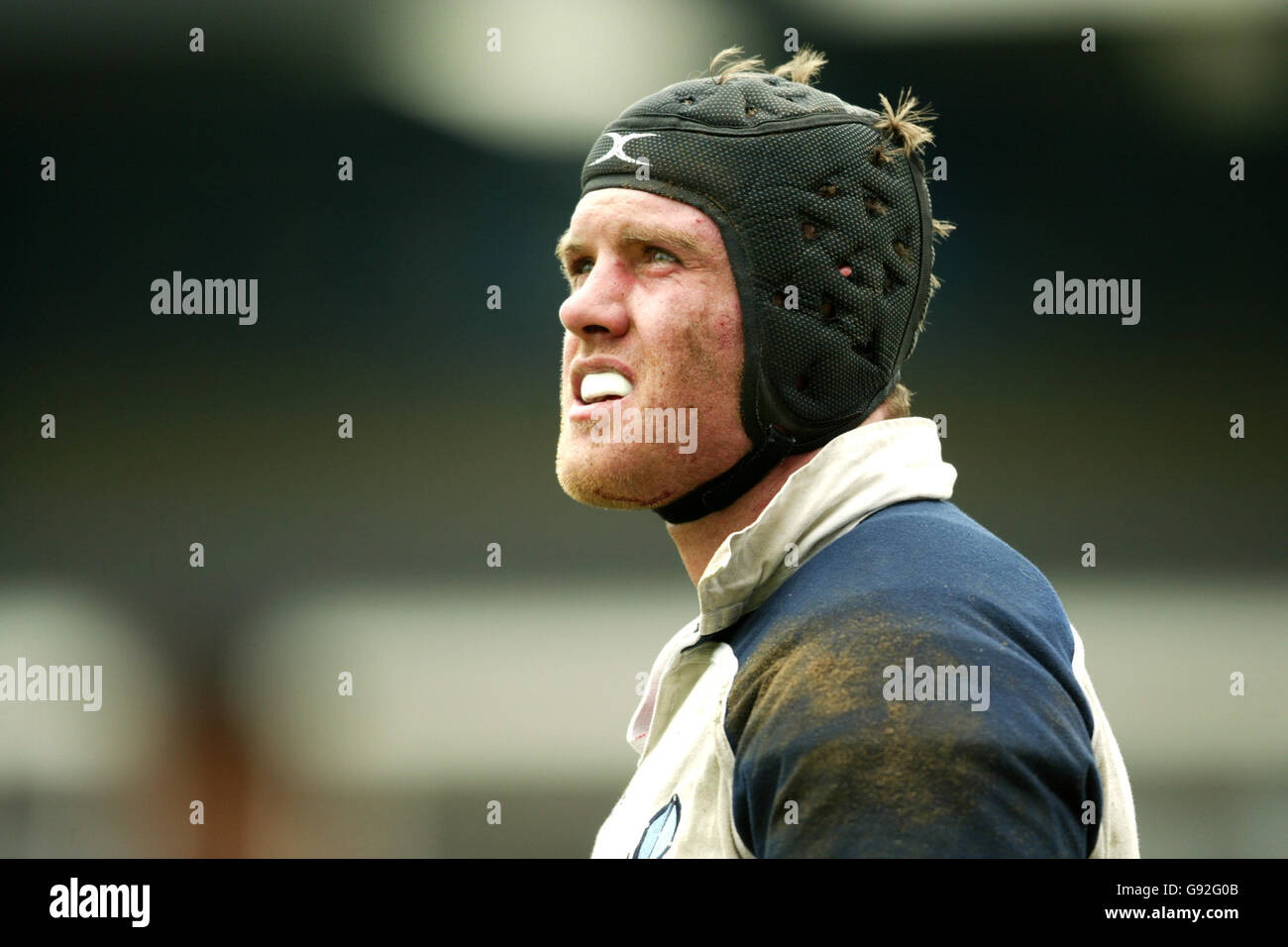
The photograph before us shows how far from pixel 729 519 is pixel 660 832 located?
0.57m

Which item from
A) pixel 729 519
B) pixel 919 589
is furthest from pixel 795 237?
pixel 919 589

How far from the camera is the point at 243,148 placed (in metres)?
7.18

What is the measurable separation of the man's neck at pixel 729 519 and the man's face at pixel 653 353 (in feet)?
0.24

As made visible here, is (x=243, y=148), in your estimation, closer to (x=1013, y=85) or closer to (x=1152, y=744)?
(x=1013, y=85)

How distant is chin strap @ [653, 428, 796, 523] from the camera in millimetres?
2180

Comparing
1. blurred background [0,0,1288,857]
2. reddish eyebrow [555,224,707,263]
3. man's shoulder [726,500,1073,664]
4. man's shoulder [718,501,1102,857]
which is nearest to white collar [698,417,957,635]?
man's shoulder [726,500,1073,664]

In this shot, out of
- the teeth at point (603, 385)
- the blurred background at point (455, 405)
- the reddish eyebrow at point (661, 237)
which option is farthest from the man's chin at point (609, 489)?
the blurred background at point (455, 405)

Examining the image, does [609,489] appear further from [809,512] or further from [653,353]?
[809,512]

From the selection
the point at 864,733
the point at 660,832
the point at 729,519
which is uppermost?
the point at 729,519

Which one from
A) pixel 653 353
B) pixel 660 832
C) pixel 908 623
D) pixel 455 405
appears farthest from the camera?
pixel 455 405

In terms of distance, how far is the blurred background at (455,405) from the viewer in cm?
626

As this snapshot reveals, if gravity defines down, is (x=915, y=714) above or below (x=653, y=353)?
below

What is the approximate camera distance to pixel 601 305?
2.19 m
